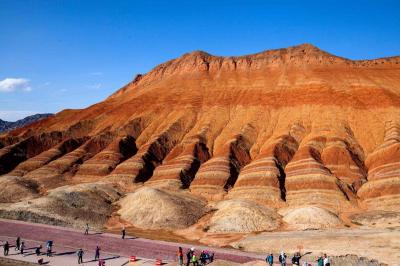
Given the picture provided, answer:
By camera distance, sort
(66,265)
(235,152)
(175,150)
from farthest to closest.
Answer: (175,150), (235,152), (66,265)

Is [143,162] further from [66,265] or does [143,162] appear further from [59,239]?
[66,265]

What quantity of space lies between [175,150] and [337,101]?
44.8 metres

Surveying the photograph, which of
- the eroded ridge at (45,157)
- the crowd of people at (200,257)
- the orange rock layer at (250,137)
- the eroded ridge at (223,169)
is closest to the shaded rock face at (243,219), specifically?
the orange rock layer at (250,137)

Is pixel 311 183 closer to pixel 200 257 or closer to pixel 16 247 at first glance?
pixel 200 257

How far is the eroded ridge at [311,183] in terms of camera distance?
242ft

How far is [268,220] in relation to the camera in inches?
2522

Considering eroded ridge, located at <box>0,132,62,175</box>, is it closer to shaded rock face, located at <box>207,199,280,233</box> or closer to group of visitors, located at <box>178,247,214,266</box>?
shaded rock face, located at <box>207,199,280,233</box>

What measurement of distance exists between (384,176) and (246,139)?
34.8 metres

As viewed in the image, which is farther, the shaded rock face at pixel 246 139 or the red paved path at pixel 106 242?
the shaded rock face at pixel 246 139

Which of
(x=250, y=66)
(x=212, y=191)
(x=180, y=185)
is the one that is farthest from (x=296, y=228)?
Result: (x=250, y=66)

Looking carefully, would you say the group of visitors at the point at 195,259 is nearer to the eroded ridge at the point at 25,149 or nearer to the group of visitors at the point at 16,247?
the group of visitors at the point at 16,247

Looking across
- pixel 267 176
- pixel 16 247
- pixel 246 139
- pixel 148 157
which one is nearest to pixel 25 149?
pixel 148 157

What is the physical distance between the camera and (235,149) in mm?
96438

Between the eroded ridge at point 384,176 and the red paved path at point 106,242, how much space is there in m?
35.9
